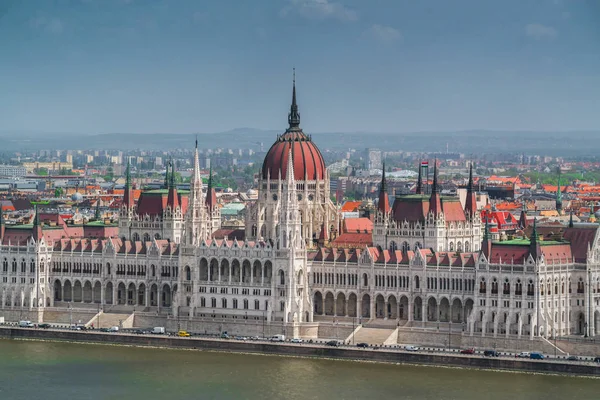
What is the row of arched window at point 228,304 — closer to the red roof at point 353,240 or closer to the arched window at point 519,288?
the red roof at point 353,240

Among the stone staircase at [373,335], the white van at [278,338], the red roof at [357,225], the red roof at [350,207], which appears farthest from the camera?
the red roof at [350,207]

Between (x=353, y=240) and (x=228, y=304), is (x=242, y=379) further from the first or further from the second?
(x=353, y=240)

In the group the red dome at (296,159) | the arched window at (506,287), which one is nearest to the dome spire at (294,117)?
the red dome at (296,159)

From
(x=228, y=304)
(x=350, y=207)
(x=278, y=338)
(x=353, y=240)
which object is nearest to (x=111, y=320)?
(x=228, y=304)

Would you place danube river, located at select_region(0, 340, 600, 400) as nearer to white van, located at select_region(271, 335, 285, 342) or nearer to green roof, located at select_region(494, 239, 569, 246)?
white van, located at select_region(271, 335, 285, 342)

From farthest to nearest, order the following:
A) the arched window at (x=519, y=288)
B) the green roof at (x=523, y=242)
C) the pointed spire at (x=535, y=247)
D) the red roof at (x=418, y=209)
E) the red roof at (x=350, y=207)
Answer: the red roof at (x=350, y=207)
the red roof at (x=418, y=209)
the green roof at (x=523, y=242)
the arched window at (x=519, y=288)
the pointed spire at (x=535, y=247)

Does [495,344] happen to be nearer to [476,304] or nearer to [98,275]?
[476,304]
